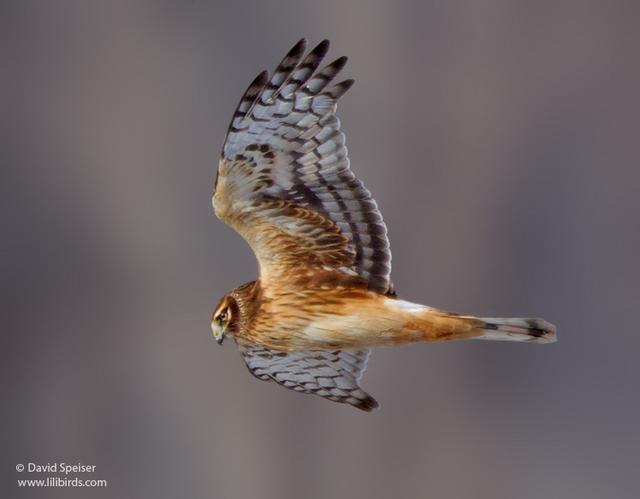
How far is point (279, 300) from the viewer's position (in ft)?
4.65

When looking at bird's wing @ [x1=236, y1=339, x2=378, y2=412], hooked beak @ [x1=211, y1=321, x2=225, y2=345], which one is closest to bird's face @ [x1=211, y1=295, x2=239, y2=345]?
hooked beak @ [x1=211, y1=321, x2=225, y2=345]

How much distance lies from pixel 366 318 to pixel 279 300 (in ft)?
0.39

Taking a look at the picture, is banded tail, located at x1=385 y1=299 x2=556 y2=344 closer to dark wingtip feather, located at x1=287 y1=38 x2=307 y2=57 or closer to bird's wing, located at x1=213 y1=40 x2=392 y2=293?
A: bird's wing, located at x1=213 y1=40 x2=392 y2=293

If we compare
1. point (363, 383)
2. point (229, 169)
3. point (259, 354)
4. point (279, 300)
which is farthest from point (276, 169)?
point (363, 383)

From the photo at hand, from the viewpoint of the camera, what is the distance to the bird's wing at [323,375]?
1595 millimetres

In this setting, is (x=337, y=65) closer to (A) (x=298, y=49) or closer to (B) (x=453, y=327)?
(A) (x=298, y=49)

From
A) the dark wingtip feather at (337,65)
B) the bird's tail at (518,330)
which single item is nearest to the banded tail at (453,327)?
the bird's tail at (518,330)

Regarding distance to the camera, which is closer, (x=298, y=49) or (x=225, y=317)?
(x=298, y=49)

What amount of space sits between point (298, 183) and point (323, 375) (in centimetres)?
36

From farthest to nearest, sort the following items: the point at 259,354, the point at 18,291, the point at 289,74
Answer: the point at 18,291
the point at 259,354
the point at 289,74

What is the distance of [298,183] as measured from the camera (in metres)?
1.37

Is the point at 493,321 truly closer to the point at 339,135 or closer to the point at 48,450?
the point at 339,135

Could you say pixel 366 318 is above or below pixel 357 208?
below

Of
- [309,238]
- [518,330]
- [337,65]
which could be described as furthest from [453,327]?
[337,65]
